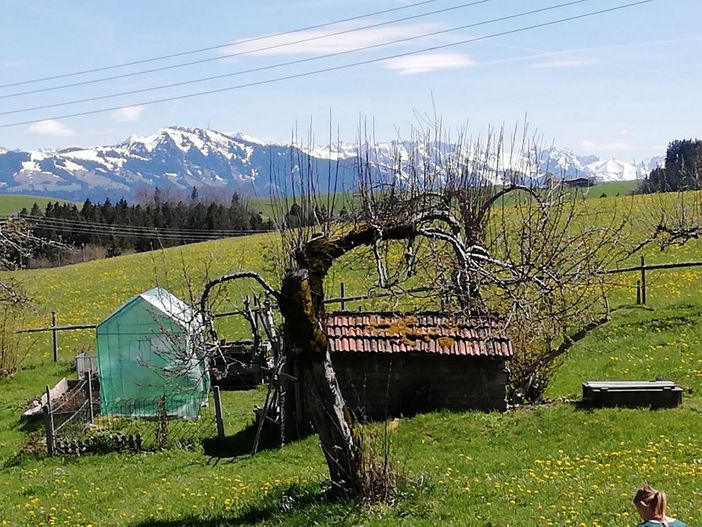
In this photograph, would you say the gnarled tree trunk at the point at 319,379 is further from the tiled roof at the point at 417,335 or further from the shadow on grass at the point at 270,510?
the tiled roof at the point at 417,335

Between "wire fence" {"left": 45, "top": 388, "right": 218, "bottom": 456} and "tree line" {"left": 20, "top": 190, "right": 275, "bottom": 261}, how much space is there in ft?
202

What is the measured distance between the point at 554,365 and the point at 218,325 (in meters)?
17.1

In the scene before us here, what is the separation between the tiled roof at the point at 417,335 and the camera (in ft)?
52.7

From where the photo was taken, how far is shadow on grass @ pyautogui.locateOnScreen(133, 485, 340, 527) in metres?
9.98

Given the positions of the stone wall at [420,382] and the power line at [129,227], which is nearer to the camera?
the stone wall at [420,382]

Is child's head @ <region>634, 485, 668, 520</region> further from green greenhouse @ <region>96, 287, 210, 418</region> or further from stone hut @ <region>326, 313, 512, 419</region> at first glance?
green greenhouse @ <region>96, 287, 210, 418</region>

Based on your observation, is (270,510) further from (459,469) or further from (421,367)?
(421,367)

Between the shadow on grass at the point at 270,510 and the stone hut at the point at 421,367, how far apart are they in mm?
5339

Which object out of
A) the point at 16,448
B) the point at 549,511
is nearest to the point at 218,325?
the point at 16,448

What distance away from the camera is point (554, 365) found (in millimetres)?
17656

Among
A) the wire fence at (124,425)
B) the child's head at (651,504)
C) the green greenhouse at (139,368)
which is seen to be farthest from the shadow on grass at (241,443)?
the child's head at (651,504)

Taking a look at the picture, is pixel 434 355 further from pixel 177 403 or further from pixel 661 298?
pixel 661 298

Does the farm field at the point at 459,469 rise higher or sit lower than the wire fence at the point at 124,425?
higher

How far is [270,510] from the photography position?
1025 centimetres
